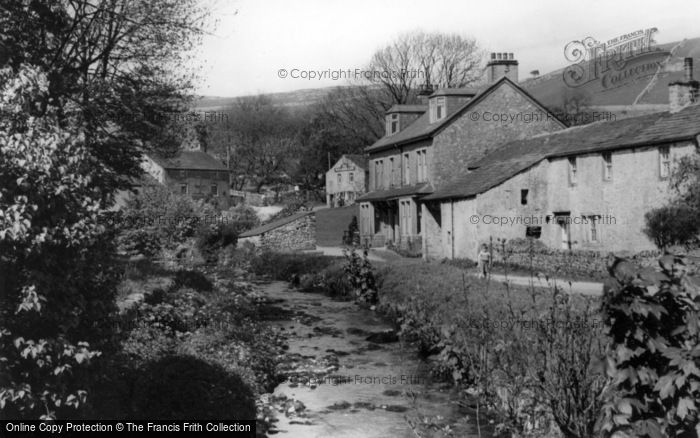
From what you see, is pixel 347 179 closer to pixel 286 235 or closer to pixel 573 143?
pixel 286 235

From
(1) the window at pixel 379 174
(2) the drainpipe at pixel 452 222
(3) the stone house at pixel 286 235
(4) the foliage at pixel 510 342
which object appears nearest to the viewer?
(4) the foliage at pixel 510 342

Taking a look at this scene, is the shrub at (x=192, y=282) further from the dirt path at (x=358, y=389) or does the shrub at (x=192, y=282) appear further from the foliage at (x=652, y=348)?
the foliage at (x=652, y=348)

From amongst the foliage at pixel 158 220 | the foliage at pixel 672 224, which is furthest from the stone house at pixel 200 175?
the foliage at pixel 672 224

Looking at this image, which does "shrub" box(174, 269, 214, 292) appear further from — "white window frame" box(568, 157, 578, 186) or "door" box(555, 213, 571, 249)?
"white window frame" box(568, 157, 578, 186)

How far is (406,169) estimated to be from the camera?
45031 millimetres

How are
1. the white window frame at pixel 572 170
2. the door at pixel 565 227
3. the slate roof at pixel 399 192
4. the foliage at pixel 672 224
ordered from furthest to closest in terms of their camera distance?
the slate roof at pixel 399 192 < the door at pixel 565 227 < the white window frame at pixel 572 170 < the foliage at pixel 672 224

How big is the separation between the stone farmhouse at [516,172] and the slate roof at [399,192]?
0.11 meters

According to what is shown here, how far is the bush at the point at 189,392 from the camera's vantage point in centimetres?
974

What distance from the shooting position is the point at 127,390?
9.66 metres

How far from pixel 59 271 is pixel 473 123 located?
35707mm

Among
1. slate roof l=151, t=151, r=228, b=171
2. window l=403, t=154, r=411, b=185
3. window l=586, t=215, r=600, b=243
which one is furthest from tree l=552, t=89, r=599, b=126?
slate roof l=151, t=151, r=228, b=171

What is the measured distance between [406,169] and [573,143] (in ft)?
48.0

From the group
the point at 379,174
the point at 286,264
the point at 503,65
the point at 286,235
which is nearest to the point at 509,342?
the point at 286,264

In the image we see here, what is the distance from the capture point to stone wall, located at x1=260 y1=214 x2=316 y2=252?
4350cm
